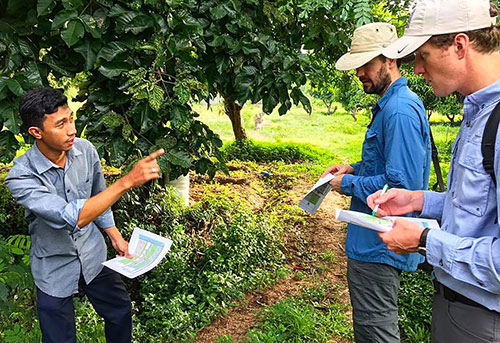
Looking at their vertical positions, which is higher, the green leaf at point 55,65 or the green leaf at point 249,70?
the green leaf at point 55,65

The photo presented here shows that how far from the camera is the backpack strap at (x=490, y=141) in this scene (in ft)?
4.41

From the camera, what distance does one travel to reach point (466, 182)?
1424mm

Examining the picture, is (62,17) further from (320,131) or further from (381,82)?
(320,131)

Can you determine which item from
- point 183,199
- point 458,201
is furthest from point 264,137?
point 458,201

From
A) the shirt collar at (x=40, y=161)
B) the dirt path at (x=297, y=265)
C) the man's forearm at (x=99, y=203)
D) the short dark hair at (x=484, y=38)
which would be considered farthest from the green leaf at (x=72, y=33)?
the dirt path at (x=297, y=265)

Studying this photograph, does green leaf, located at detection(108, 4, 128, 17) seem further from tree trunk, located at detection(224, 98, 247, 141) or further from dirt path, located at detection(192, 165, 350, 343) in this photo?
tree trunk, located at detection(224, 98, 247, 141)

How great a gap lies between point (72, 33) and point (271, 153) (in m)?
9.17

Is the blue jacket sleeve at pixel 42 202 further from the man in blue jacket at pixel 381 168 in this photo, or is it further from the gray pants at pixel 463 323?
the gray pants at pixel 463 323

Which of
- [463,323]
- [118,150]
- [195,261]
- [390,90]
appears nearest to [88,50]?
[118,150]

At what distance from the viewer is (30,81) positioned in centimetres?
247

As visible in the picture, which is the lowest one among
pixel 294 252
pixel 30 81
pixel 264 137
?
pixel 264 137

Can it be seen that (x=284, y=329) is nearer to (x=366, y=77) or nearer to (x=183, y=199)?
(x=366, y=77)

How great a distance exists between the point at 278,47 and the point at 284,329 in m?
2.25

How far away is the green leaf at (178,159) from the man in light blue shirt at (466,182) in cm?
155
